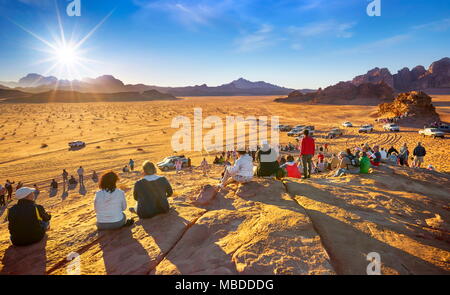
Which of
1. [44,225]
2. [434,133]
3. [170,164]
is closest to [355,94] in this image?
[434,133]

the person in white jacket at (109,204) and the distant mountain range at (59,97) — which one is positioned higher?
the distant mountain range at (59,97)

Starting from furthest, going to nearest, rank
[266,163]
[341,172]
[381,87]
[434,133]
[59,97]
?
[59,97]
[381,87]
[434,133]
[341,172]
[266,163]

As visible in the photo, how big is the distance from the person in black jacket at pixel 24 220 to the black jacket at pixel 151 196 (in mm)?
1644

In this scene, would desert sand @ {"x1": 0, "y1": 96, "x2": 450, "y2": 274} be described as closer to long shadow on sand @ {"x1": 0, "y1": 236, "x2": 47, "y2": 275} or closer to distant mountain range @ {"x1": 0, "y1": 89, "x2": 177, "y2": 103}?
long shadow on sand @ {"x1": 0, "y1": 236, "x2": 47, "y2": 275}

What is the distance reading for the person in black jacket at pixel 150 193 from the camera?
15.2 feet

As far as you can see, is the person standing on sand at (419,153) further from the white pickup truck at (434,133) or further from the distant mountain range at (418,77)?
the distant mountain range at (418,77)

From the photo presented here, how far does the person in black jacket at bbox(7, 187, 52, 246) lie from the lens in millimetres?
3922

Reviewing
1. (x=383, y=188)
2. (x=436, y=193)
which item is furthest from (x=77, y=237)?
(x=436, y=193)

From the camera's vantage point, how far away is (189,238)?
→ 158 inches

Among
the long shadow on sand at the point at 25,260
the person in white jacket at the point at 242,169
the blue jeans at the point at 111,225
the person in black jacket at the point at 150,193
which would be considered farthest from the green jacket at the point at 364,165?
the long shadow on sand at the point at 25,260

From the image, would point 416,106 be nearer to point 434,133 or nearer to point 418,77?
point 434,133

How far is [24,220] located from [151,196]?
206cm

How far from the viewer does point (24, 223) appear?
3971mm
